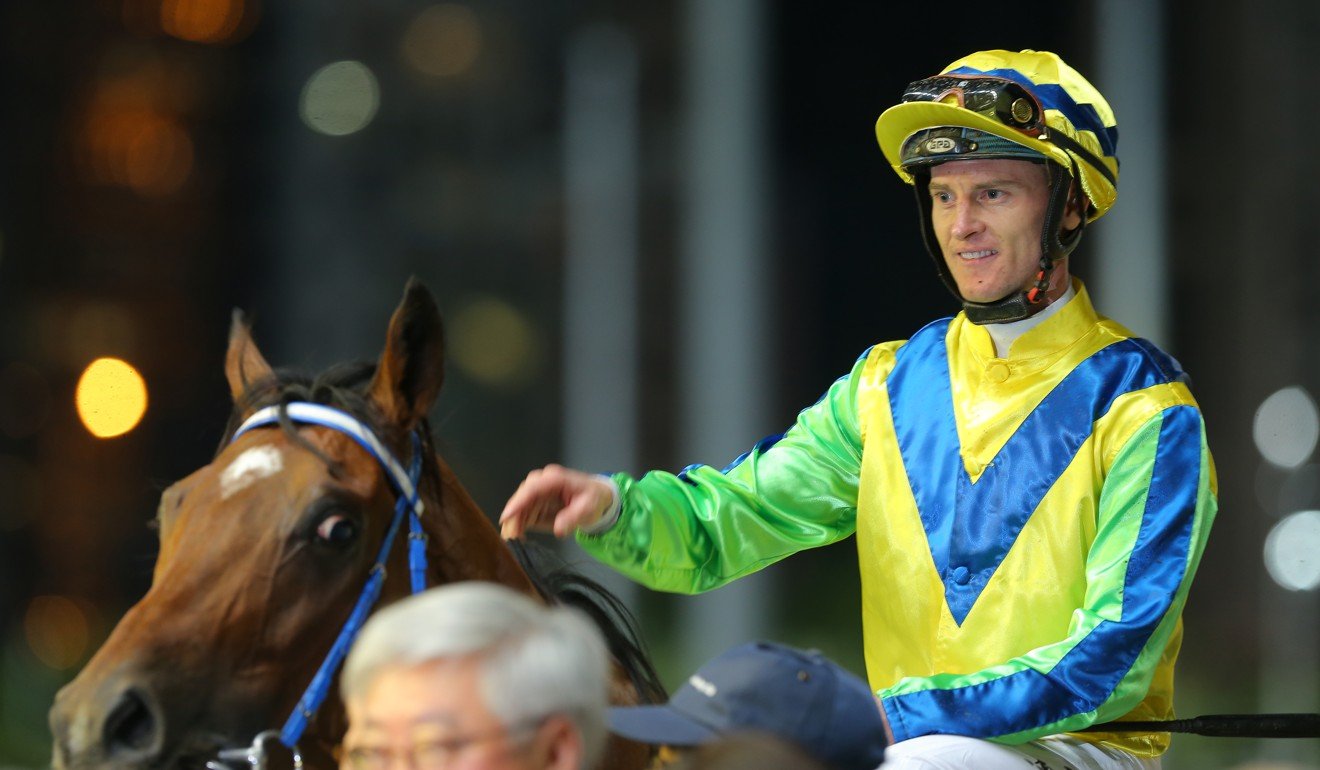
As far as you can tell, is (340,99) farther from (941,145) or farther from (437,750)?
(437,750)

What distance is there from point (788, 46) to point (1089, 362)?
17.2ft

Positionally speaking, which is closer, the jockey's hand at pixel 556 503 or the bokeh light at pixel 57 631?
the jockey's hand at pixel 556 503

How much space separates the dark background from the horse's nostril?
5.06 metres

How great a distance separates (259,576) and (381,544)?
187 mm

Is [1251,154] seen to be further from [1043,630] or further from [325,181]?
[1043,630]

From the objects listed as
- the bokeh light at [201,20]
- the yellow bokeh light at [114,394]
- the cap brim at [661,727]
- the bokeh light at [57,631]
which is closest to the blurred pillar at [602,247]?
the bokeh light at [201,20]

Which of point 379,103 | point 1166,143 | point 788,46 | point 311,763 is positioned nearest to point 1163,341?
point 1166,143

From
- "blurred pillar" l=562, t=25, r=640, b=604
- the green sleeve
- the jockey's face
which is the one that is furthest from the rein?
"blurred pillar" l=562, t=25, r=640, b=604

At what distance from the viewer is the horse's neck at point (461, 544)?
92.7 inches

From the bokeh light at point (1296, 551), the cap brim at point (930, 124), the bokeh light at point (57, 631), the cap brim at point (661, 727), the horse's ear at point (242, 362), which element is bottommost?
the bokeh light at point (57, 631)

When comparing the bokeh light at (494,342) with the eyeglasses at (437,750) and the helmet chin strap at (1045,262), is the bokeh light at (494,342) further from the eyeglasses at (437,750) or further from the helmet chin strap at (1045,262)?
the eyeglasses at (437,750)

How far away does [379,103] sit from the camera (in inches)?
332

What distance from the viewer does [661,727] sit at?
5.86ft

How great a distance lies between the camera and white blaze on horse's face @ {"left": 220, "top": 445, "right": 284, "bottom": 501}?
7.32ft
